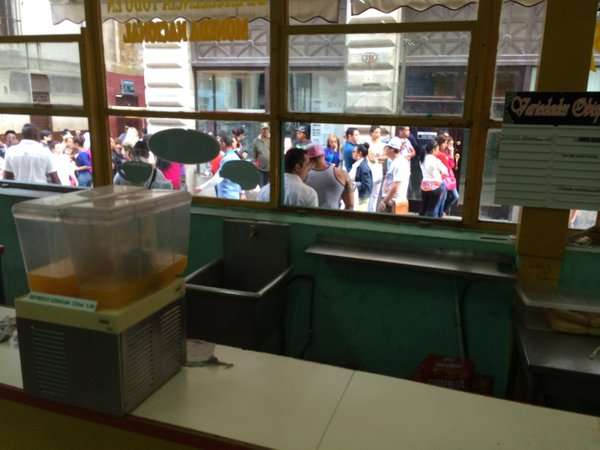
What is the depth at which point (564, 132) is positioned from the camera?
1.99 meters

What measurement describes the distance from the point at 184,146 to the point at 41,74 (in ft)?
3.98

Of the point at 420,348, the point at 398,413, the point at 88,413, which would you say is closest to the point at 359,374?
the point at 398,413

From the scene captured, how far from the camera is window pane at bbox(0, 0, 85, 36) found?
290 centimetres

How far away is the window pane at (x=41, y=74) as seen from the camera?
2971 millimetres

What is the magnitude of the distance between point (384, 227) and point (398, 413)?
134 centimetres

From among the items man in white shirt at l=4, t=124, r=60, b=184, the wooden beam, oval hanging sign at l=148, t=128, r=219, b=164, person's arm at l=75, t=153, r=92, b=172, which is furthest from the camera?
man in white shirt at l=4, t=124, r=60, b=184

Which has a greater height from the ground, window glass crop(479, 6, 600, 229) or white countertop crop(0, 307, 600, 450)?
window glass crop(479, 6, 600, 229)

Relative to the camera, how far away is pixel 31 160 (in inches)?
131

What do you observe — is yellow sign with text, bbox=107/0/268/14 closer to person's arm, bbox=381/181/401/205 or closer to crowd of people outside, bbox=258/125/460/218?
crowd of people outside, bbox=258/125/460/218

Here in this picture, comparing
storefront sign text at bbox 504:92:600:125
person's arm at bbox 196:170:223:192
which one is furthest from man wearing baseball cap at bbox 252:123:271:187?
storefront sign text at bbox 504:92:600:125

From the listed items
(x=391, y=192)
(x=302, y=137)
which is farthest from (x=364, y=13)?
(x=391, y=192)

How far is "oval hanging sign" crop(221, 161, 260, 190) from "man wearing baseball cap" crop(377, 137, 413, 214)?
683 millimetres

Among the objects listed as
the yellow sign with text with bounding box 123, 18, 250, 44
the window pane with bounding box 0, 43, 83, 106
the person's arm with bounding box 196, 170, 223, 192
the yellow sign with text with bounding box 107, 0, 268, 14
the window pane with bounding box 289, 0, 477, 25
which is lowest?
the person's arm with bounding box 196, 170, 223, 192

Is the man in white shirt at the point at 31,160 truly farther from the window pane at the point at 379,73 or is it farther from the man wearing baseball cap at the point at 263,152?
the window pane at the point at 379,73
